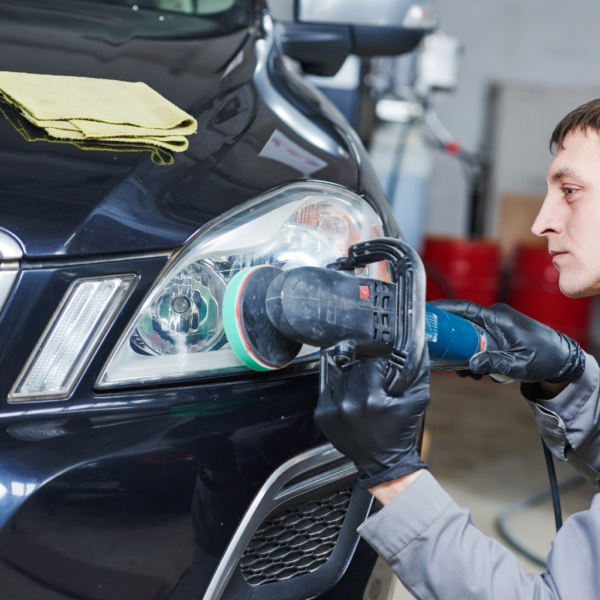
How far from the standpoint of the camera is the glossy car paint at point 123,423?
760mm

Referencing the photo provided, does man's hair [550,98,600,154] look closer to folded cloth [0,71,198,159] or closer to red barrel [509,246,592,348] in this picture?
folded cloth [0,71,198,159]

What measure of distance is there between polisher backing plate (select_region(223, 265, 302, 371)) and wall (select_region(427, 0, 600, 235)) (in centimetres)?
618

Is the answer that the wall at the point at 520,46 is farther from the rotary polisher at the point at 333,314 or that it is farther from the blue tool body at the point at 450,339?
the rotary polisher at the point at 333,314

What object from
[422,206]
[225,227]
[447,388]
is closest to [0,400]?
[225,227]

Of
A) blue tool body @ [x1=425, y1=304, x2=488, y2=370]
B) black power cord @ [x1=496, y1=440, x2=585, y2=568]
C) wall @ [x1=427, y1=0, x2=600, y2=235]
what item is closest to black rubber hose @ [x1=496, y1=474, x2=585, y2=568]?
black power cord @ [x1=496, y1=440, x2=585, y2=568]

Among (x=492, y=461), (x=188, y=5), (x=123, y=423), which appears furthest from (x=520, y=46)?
(x=123, y=423)

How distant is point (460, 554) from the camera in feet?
2.66

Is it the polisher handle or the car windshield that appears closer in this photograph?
the polisher handle

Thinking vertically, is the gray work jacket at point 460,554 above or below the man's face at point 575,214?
below

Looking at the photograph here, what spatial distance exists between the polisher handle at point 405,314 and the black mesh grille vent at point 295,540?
0.27 m

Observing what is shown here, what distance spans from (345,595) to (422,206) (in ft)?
12.2

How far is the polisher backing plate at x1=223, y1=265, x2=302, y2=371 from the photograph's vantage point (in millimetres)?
819

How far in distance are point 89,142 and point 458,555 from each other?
0.75 meters

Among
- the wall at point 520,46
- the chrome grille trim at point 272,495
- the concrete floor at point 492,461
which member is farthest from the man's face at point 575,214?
the wall at point 520,46
